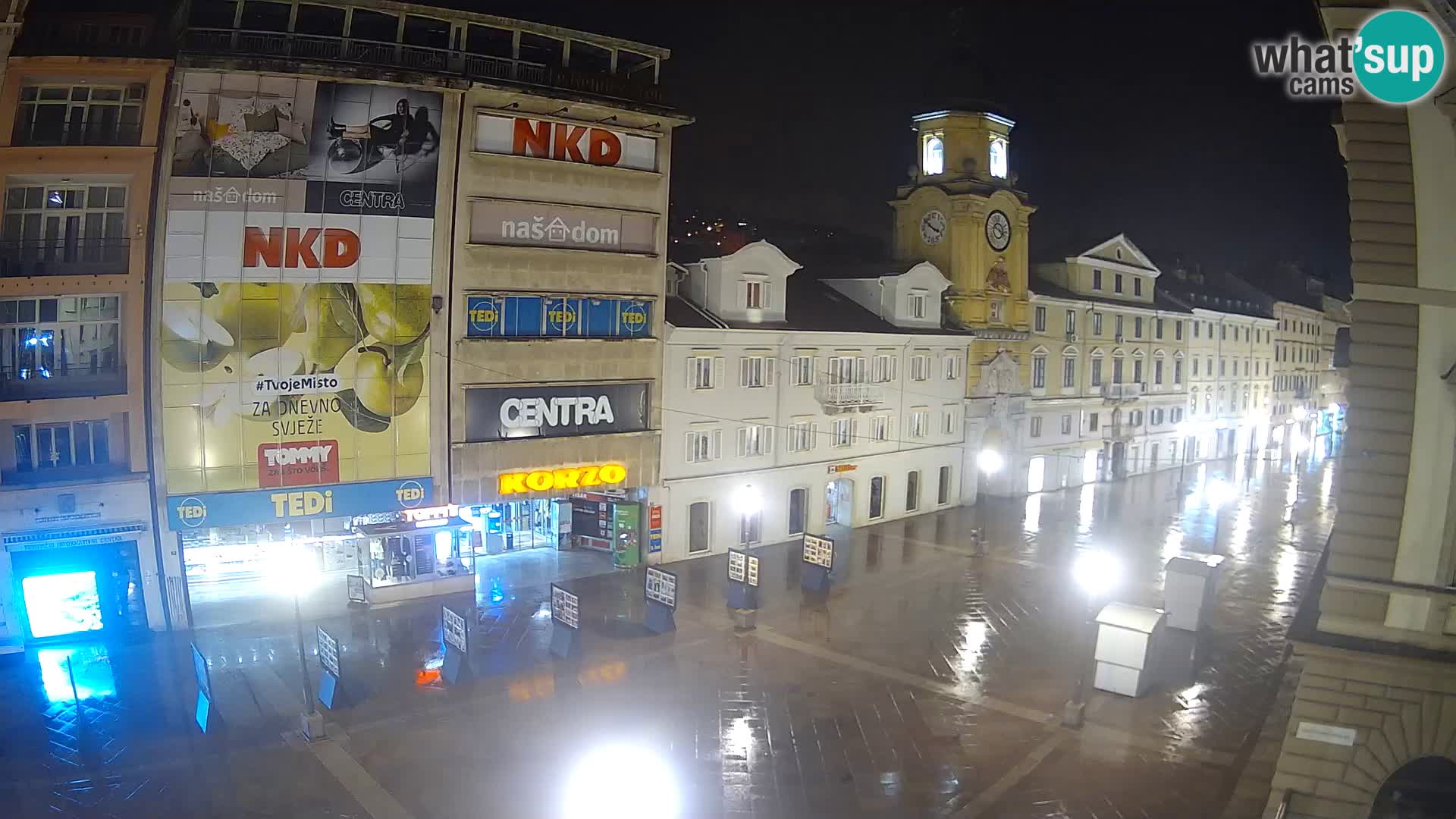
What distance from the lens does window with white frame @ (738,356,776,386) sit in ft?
115

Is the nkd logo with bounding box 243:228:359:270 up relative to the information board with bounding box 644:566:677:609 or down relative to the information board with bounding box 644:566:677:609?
up

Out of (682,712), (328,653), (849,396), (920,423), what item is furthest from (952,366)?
(328,653)

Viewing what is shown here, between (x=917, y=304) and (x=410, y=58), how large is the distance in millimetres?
24284

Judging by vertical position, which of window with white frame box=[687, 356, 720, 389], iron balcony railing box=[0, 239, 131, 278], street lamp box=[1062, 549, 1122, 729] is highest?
iron balcony railing box=[0, 239, 131, 278]

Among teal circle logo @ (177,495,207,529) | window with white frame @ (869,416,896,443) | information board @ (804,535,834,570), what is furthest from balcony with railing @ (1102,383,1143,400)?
teal circle logo @ (177,495,207,529)

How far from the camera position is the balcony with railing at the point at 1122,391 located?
5378 cm

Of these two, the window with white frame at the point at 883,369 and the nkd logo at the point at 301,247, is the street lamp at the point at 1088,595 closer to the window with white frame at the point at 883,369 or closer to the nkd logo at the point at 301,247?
the window with white frame at the point at 883,369

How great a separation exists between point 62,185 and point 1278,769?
29243 millimetres

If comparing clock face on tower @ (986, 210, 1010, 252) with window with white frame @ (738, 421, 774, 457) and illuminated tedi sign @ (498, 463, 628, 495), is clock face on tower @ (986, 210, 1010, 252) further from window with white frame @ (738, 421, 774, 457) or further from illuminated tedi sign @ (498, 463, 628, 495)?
illuminated tedi sign @ (498, 463, 628, 495)

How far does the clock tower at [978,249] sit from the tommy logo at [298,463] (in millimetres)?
27843

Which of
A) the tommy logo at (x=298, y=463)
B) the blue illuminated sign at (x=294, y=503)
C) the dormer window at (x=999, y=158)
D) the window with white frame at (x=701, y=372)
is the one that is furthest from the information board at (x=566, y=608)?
the dormer window at (x=999, y=158)

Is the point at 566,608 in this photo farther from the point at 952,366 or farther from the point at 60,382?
the point at 952,366

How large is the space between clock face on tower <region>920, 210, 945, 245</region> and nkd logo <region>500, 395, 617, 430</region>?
69.8ft

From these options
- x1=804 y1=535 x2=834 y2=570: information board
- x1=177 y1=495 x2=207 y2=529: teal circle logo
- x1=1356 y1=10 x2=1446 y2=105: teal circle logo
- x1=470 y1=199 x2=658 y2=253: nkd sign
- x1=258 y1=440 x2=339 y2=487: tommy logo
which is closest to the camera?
x1=1356 y1=10 x2=1446 y2=105: teal circle logo
